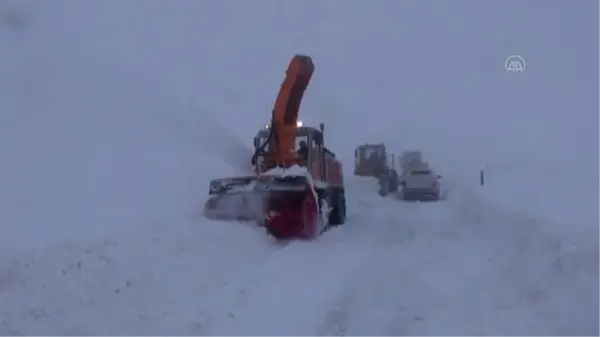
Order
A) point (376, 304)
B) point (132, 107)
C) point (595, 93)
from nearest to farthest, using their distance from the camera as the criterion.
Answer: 1. point (376, 304)
2. point (132, 107)
3. point (595, 93)

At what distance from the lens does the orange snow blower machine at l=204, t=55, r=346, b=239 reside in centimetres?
1402

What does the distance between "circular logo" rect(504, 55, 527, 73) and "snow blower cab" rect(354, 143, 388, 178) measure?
31.7m

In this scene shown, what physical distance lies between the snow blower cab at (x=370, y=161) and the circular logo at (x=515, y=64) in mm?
31665

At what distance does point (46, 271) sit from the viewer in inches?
376

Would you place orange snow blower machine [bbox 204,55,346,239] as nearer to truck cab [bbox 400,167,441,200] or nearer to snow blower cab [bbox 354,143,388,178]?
truck cab [bbox 400,167,441,200]

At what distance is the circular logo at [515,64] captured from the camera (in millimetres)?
63500

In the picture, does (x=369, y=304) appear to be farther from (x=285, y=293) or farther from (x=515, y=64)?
(x=515, y=64)

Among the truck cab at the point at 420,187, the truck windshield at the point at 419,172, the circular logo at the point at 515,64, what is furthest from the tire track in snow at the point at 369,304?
the circular logo at the point at 515,64

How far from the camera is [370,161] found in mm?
35250

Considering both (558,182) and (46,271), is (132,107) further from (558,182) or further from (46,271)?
(46,271)

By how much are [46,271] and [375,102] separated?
48745mm

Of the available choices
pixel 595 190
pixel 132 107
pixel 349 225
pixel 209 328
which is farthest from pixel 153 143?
pixel 209 328

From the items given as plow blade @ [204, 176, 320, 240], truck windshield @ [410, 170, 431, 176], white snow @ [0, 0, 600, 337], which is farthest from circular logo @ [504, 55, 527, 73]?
plow blade @ [204, 176, 320, 240]

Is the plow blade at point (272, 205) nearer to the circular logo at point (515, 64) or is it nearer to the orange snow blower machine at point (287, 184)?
the orange snow blower machine at point (287, 184)
